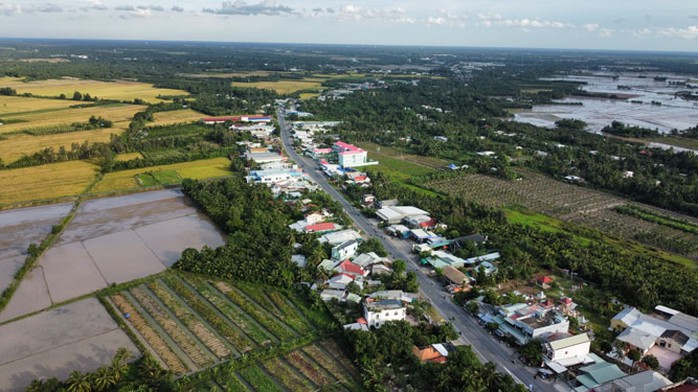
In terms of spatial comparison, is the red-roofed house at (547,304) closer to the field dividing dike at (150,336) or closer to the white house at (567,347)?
the white house at (567,347)

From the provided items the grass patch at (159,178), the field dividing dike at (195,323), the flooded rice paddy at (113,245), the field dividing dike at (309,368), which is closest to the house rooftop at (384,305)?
the field dividing dike at (309,368)

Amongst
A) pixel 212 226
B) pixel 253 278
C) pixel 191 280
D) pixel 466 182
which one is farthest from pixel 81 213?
pixel 466 182

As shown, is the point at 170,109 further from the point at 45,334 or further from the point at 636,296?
the point at 636,296

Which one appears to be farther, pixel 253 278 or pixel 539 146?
pixel 539 146

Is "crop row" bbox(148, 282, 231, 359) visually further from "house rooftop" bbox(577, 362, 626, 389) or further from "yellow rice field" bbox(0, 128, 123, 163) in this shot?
"yellow rice field" bbox(0, 128, 123, 163)

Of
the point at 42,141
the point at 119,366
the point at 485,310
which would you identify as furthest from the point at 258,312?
the point at 42,141

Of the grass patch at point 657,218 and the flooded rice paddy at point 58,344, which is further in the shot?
the grass patch at point 657,218
